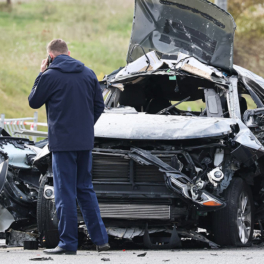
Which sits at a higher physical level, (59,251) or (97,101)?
(97,101)

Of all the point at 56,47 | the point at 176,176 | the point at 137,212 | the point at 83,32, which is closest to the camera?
the point at 56,47

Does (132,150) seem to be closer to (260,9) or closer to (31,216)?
(31,216)

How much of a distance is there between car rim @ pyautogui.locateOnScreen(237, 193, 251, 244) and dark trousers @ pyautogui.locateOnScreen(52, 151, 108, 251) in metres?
1.73

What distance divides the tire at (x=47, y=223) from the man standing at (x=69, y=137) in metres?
1.14

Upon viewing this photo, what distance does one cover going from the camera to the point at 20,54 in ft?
116

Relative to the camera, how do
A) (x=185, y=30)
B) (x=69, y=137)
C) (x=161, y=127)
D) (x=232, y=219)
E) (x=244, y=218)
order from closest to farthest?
(x=69, y=137) < (x=232, y=219) < (x=161, y=127) < (x=244, y=218) < (x=185, y=30)

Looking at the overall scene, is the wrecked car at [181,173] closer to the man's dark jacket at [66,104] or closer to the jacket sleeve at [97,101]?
the jacket sleeve at [97,101]

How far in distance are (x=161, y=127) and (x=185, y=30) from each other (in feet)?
8.38

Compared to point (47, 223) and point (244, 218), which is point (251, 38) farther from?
point (47, 223)

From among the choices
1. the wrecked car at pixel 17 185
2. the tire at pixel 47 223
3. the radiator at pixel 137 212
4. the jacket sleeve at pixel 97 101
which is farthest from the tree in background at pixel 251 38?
the jacket sleeve at pixel 97 101

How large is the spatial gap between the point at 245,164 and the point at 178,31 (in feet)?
9.27

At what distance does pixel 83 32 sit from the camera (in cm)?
3856

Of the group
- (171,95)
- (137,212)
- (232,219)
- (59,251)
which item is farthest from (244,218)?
(171,95)

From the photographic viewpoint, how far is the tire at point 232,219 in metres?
7.05
